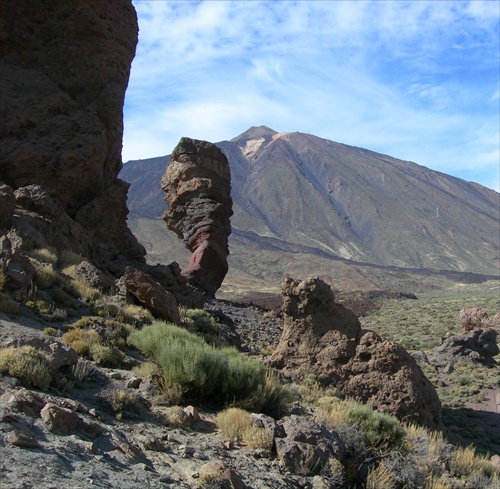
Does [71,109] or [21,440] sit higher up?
[71,109]

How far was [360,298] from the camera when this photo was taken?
57250 mm

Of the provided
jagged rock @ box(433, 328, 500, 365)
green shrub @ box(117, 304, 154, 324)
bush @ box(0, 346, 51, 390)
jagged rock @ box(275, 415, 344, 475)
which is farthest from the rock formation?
jagged rock @ box(433, 328, 500, 365)

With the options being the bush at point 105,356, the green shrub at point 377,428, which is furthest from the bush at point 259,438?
the bush at point 105,356

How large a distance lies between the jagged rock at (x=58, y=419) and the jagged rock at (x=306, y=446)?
5.69 feet

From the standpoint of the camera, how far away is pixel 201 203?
29.9 metres

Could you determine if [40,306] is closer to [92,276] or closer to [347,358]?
[92,276]

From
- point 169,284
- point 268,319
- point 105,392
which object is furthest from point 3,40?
point 268,319

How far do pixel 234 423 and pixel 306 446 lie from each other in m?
0.76

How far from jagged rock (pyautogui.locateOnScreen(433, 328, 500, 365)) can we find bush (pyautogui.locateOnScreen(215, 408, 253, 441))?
18.7 m

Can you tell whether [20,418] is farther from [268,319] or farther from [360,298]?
[360,298]

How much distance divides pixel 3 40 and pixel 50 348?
12.3 metres

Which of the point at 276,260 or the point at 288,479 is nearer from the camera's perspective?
the point at 288,479

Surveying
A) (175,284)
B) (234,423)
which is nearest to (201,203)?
(175,284)

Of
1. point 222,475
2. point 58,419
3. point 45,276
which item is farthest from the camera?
point 45,276
